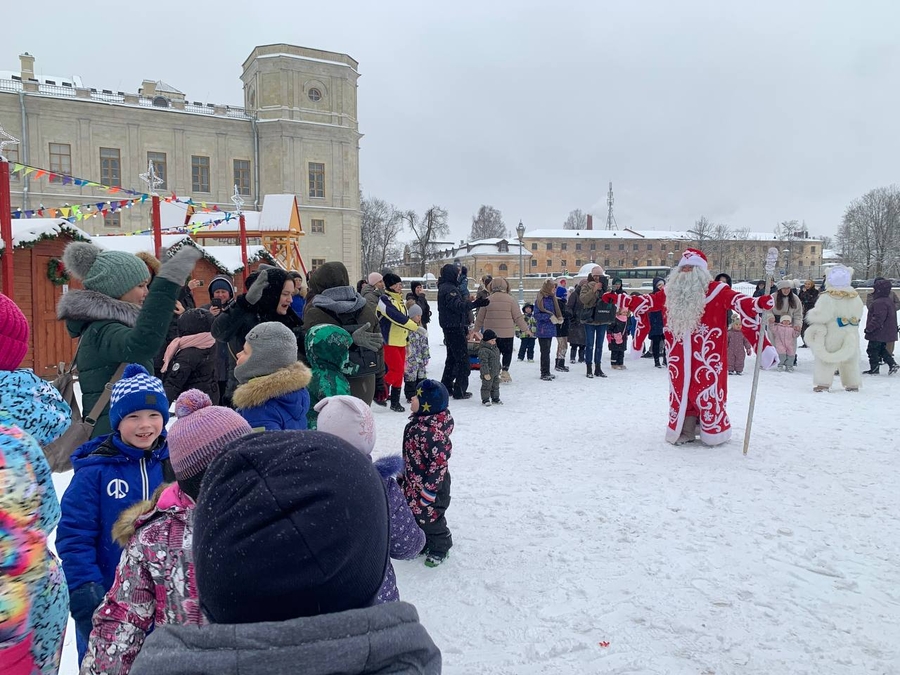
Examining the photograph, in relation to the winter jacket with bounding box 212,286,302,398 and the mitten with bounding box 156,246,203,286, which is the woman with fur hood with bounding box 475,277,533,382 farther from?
the mitten with bounding box 156,246,203,286

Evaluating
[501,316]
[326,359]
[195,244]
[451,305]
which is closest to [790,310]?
[501,316]

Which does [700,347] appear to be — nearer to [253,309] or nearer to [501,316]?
[501,316]

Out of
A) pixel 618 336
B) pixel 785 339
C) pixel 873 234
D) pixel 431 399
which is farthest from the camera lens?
pixel 873 234

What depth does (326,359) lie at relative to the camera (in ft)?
14.8

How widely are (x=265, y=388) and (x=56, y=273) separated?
8904 millimetres

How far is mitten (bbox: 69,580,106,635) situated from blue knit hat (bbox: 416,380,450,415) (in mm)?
2044

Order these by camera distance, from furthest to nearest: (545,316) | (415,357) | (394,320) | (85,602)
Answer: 1. (545,316)
2. (415,357)
3. (394,320)
4. (85,602)

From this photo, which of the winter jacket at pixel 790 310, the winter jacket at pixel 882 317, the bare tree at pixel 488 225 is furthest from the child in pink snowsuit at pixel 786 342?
the bare tree at pixel 488 225

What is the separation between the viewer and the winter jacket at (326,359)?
4.48 meters

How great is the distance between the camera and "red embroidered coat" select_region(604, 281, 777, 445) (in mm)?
6059

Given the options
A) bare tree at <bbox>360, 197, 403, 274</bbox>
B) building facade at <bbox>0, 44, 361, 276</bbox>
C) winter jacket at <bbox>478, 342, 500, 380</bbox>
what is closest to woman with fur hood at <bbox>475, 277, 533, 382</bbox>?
winter jacket at <bbox>478, 342, 500, 380</bbox>

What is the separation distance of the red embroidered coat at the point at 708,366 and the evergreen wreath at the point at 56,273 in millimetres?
9573

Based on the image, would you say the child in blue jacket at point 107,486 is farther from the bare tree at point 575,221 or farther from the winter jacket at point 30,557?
the bare tree at point 575,221

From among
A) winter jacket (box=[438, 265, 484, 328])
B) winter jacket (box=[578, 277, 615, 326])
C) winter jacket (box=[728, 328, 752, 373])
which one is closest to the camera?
winter jacket (box=[438, 265, 484, 328])
